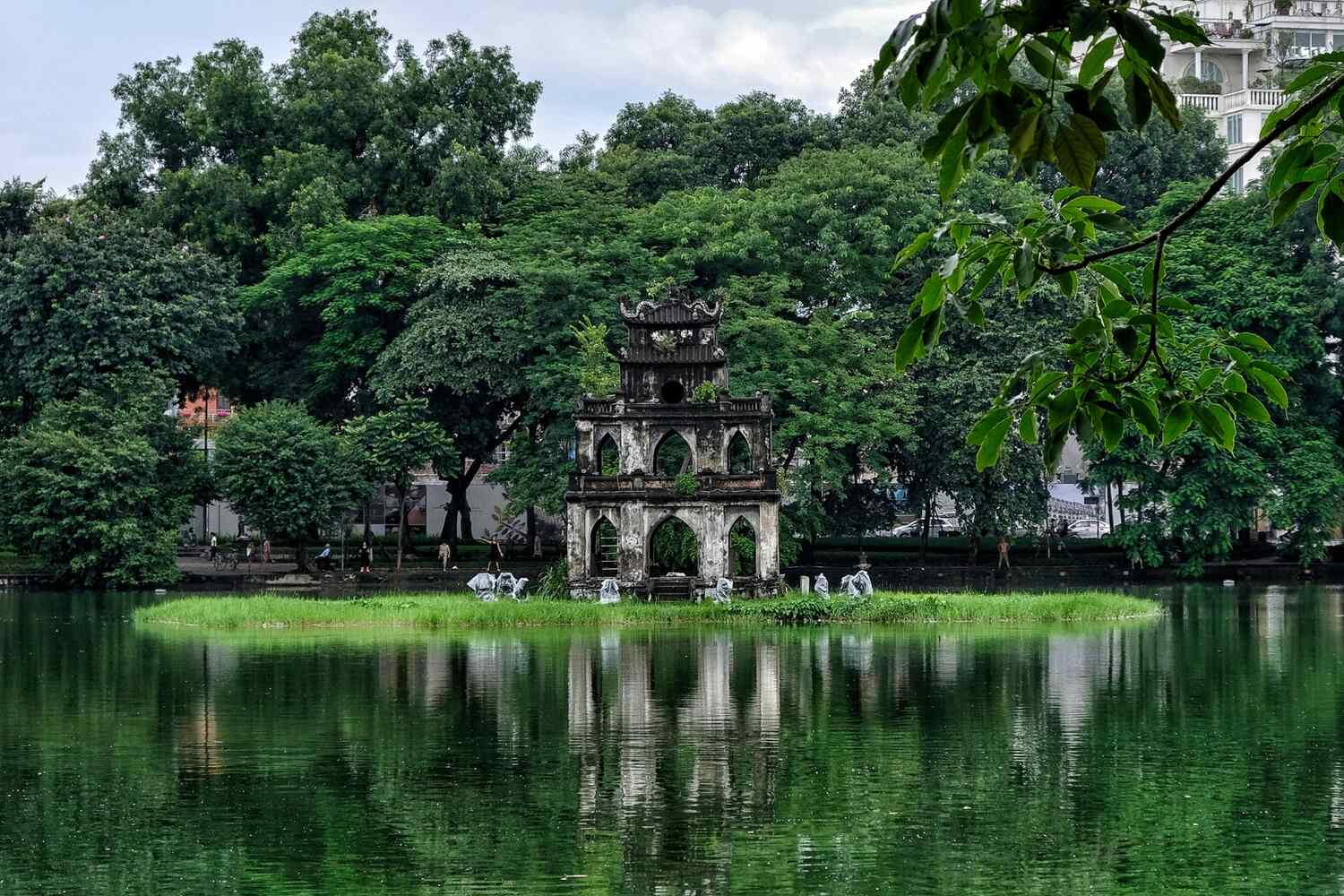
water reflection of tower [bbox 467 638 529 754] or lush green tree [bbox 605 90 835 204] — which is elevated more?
lush green tree [bbox 605 90 835 204]

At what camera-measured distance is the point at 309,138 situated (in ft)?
192

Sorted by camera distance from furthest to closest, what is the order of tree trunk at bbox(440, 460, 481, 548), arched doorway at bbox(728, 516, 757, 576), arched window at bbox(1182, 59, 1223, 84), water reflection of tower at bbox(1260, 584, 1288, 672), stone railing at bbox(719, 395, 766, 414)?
arched window at bbox(1182, 59, 1223, 84) → tree trunk at bbox(440, 460, 481, 548) → arched doorway at bbox(728, 516, 757, 576) → stone railing at bbox(719, 395, 766, 414) → water reflection of tower at bbox(1260, 584, 1288, 672)

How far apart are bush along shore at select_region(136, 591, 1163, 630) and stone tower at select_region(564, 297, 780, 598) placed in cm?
323

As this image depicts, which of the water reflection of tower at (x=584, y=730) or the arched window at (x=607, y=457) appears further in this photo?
the arched window at (x=607, y=457)

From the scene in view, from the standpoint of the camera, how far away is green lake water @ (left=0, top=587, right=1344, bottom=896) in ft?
48.6

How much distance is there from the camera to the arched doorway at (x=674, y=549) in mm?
44844

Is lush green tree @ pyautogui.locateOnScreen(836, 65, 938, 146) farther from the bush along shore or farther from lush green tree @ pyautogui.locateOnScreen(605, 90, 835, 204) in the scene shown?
the bush along shore

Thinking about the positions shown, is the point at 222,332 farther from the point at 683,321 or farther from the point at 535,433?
the point at 683,321

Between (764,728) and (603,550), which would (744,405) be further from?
(764,728)

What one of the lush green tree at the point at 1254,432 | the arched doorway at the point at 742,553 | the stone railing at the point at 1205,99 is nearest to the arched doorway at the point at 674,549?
the arched doorway at the point at 742,553

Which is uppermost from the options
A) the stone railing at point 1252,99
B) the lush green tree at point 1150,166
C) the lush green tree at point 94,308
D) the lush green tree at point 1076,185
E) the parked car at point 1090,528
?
the stone railing at point 1252,99

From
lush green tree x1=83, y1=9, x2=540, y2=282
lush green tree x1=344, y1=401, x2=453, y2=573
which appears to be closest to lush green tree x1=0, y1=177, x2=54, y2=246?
lush green tree x1=83, y1=9, x2=540, y2=282

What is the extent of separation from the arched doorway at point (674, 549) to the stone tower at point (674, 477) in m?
0.04

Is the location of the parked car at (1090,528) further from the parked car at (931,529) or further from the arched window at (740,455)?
the arched window at (740,455)
